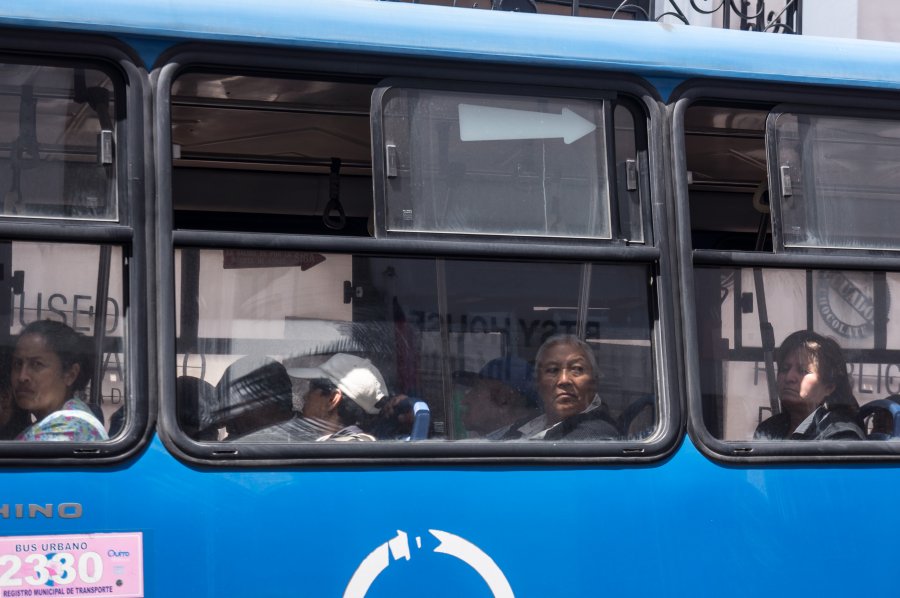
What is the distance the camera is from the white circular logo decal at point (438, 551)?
3053 millimetres

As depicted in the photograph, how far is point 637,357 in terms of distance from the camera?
3.39 m

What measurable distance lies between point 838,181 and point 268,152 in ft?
6.34

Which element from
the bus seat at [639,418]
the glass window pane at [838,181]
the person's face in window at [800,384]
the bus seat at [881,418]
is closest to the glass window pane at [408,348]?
Answer: the bus seat at [639,418]

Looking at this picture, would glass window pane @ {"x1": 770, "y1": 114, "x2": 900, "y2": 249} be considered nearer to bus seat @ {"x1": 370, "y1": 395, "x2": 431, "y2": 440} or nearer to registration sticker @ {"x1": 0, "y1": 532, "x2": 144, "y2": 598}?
bus seat @ {"x1": 370, "y1": 395, "x2": 431, "y2": 440}

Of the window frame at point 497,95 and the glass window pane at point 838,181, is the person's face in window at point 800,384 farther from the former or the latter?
the window frame at point 497,95

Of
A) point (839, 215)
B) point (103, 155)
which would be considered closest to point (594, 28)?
point (839, 215)

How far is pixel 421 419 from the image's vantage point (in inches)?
127

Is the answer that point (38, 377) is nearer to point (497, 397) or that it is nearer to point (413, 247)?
point (413, 247)

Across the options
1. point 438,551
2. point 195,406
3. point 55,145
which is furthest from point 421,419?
point 55,145

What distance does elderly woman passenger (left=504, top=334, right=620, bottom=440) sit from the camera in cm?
332

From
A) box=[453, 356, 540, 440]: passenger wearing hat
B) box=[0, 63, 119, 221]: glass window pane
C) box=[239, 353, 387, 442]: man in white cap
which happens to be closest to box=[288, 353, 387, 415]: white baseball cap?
box=[239, 353, 387, 442]: man in white cap

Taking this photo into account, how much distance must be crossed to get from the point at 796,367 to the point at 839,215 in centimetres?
51

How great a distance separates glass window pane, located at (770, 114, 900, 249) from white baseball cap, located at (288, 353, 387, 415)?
1377mm

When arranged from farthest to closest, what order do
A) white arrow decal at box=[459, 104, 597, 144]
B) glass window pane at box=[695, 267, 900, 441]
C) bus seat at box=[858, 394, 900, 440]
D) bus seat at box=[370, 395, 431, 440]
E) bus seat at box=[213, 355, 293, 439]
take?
bus seat at box=[858, 394, 900, 440] < glass window pane at box=[695, 267, 900, 441] < white arrow decal at box=[459, 104, 597, 144] < bus seat at box=[370, 395, 431, 440] < bus seat at box=[213, 355, 293, 439]
